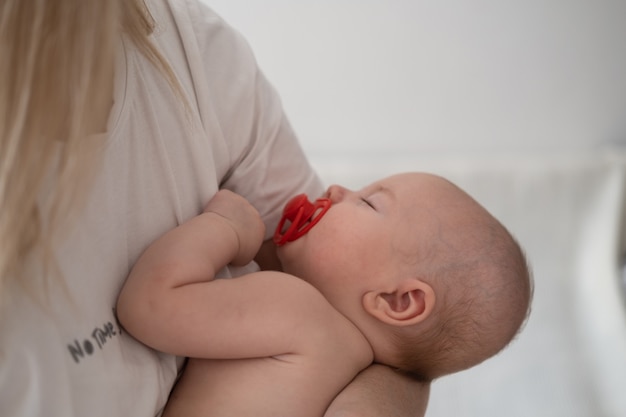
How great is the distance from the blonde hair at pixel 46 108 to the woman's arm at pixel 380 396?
1.40ft

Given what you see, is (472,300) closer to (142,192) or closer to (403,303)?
(403,303)

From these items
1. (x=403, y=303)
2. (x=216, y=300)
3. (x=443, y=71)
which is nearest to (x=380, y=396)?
(x=403, y=303)

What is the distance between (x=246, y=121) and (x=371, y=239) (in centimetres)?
25

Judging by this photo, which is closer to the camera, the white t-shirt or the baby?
the white t-shirt

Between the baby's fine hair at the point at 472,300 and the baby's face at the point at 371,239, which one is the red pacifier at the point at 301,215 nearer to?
the baby's face at the point at 371,239

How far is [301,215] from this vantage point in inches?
41.4

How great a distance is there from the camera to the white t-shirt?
664 millimetres

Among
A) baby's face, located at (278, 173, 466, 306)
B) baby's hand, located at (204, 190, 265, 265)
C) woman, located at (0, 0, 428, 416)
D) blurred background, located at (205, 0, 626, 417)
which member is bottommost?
blurred background, located at (205, 0, 626, 417)

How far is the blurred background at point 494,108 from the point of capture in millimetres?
1979

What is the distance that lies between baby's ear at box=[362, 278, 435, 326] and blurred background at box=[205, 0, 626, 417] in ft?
3.15

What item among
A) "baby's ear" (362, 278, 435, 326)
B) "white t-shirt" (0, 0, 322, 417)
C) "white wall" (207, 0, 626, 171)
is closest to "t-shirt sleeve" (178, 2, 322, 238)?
"white t-shirt" (0, 0, 322, 417)

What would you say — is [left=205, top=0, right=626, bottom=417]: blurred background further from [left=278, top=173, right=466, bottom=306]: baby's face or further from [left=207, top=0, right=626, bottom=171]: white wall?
[left=278, top=173, right=466, bottom=306]: baby's face

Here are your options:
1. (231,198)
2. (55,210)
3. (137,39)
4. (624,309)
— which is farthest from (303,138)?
(55,210)

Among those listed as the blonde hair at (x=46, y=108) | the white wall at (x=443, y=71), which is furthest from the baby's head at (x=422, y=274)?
the white wall at (x=443, y=71)
